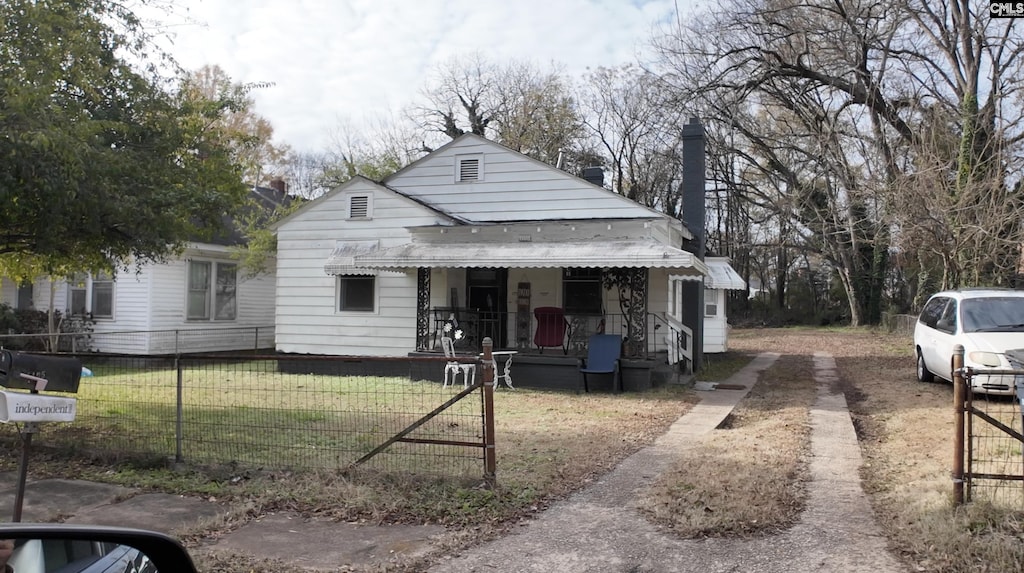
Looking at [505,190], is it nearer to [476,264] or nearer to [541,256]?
[476,264]

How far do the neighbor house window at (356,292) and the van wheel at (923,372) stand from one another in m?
10.7

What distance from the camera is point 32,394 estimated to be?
4.18m

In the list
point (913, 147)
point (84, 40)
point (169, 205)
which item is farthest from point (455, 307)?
point (913, 147)

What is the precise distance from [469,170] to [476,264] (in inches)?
159

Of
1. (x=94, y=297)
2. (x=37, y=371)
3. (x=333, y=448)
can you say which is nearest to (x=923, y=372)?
(x=333, y=448)

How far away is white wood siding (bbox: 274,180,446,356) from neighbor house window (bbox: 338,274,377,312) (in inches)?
5.0

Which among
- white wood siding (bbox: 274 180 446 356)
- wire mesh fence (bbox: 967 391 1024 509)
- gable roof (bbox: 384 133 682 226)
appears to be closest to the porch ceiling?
white wood siding (bbox: 274 180 446 356)

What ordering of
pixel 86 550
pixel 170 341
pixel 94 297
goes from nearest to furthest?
pixel 86 550
pixel 170 341
pixel 94 297

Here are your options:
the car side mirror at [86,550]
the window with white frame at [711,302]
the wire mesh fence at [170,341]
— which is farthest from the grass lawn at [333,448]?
the window with white frame at [711,302]

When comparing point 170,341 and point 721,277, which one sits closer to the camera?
point 170,341

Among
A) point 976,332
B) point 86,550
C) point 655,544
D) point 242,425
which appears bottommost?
point 655,544

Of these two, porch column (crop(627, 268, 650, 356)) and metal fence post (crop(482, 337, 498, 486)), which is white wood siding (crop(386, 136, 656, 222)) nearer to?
porch column (crop(627, 268, 650, 356))

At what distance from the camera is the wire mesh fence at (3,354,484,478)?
261 inches

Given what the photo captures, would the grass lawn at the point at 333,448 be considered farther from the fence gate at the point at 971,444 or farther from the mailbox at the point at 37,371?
the fence gate at the point at 971,444
